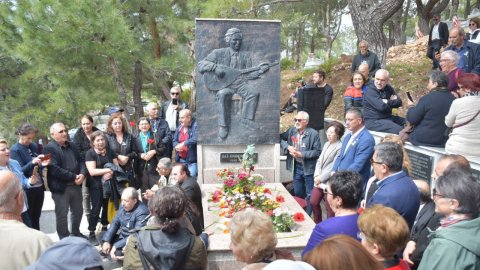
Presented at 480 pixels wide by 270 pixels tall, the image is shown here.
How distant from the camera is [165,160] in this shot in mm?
4844

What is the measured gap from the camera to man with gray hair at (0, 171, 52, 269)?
7.66 feet

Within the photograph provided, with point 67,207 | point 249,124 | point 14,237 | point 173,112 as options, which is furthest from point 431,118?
point 67,207

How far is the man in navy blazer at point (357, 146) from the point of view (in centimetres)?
446

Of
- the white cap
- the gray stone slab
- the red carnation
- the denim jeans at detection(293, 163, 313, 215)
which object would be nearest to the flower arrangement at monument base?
the red carnation

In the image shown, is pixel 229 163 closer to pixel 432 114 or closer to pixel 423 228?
pixel 432 114

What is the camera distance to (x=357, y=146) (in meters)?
4.51

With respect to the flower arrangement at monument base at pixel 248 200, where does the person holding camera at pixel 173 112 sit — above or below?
above

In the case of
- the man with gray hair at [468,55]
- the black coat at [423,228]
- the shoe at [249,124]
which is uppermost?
the man with gray hair at [468,55]

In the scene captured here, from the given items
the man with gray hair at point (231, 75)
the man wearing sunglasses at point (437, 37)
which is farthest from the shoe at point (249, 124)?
the man wearing sunglasses at point (437, 37)

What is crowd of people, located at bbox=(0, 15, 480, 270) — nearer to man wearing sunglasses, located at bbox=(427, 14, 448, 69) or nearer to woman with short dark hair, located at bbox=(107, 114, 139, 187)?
woman with short dark hair, located at bbox=(107, 114, 139, 187)

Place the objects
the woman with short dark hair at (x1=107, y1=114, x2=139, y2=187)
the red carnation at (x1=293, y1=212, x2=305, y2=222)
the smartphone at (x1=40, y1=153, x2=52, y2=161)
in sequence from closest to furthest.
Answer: the red carnation at (x1=293, y1=212, x2=305, y2=222) < the smartphone at (x1=40, y1=153, x2=52, y2=161) < the woman with short dark hair at (x1=107, y1=114, x2=139, y2=187)

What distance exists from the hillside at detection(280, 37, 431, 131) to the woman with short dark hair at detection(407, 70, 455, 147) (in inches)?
198

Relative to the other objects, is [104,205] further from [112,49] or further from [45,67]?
[45,67]

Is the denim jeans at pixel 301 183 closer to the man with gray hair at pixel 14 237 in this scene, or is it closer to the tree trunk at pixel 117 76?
the man with gray hair at pixel 14 237
